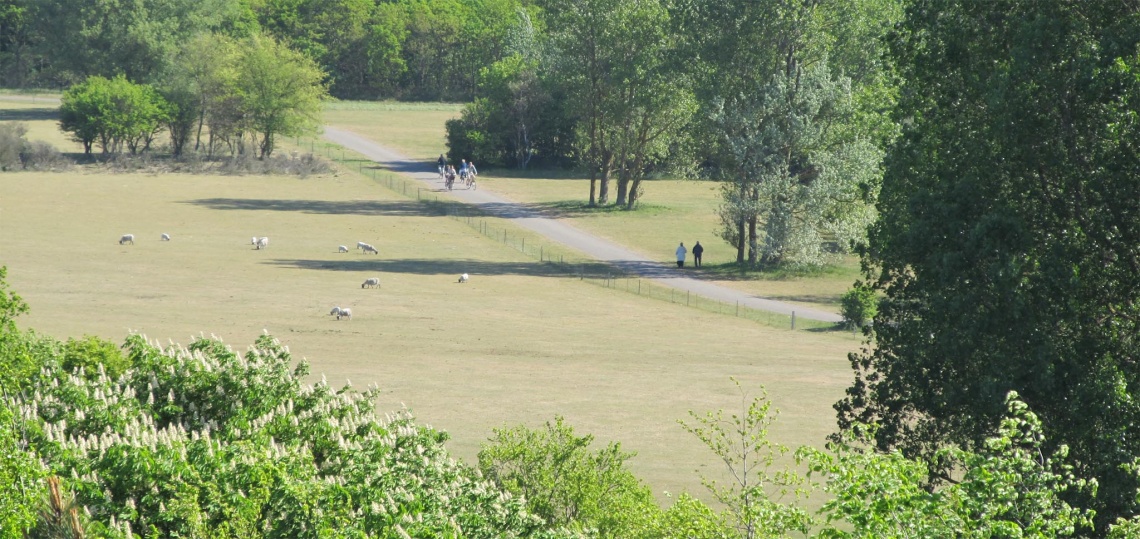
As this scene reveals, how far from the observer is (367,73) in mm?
147000

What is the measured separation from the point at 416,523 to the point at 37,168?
77.8m

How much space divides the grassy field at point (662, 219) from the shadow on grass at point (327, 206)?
7.28m

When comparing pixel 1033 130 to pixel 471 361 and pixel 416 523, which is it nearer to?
pixel 416 523

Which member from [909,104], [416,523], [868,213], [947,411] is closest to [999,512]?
[416,523]

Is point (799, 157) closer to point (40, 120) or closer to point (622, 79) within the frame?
point (622, 79)

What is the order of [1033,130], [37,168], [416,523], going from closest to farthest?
[416,523] → [1033,130] → [37,168]

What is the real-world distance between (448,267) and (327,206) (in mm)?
20843

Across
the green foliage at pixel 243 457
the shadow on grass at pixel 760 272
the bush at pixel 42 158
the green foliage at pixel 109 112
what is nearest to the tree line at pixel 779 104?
the shadow on grass at pixel 760 272

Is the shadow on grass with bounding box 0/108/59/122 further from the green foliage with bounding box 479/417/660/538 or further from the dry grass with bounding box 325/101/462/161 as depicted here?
the green foliage with bounding box 479/417/660/538

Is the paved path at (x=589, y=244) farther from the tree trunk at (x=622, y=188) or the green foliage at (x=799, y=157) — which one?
the tree trunk at (x=622, y=188)

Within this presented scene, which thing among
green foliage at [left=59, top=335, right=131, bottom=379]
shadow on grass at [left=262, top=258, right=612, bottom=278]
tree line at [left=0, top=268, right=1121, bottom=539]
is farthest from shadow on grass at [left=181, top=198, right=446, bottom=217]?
tree line at [left=0, top=268, right=1121, bottom=539]

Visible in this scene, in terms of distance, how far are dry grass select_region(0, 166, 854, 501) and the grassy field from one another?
765cm

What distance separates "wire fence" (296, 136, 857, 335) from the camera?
4872 cm

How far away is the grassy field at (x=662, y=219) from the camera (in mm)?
56562
